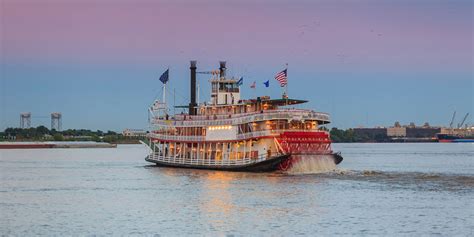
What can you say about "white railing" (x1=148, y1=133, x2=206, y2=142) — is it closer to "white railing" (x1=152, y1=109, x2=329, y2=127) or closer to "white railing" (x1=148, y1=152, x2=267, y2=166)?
"white railing" (x1=152, y1=109, x2=329, y2=127)

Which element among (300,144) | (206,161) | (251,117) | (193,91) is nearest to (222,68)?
(193,91)

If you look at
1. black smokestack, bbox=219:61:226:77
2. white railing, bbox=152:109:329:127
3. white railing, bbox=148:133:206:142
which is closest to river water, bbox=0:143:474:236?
white railing, bbox=152:109:329:127

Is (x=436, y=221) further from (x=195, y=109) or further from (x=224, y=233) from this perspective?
(x=195, y=109)

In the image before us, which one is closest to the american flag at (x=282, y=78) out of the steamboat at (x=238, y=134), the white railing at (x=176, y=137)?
the steamboat at (x=238, y=134)

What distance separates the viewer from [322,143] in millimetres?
81125

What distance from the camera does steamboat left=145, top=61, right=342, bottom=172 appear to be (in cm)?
7906

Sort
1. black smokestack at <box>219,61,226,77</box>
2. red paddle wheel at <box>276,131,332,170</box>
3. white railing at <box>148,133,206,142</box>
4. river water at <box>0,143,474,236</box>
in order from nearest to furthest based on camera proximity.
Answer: river water at <box>0,143,474,236</box>, red paddle wheel at <box>276,131,332,170</box>, white railing at <box>148,133,206,142</box>, black smokestack at <box>219,61,226,77</box>

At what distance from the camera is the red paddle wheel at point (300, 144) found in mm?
78312

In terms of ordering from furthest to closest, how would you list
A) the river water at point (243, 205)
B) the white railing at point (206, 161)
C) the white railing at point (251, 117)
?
the white railing at point (206, 161) → the white railing at point (251, 117) → the river water at point (243, 205)

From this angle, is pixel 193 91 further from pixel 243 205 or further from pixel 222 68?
pixel 243 205

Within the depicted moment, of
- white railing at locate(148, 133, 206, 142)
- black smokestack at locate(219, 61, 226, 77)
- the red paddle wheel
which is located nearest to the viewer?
the red paddle wheel

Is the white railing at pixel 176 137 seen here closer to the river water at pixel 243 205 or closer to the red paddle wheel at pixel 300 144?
the river water at pixel 243 205

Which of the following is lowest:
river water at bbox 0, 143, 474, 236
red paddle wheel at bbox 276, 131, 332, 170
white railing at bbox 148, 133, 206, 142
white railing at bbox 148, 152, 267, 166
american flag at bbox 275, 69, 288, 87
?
river water at bbox 0, 143, 474, 236

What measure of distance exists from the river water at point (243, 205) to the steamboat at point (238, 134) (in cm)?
221
